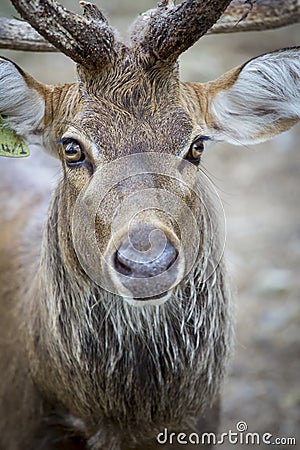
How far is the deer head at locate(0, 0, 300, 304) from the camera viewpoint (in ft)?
9.03

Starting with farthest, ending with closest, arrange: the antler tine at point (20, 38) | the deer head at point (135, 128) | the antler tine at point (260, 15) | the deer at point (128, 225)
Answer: the antler tine at point (260, 15), the antler tine at point (20, 38), the deer at point (128, 225), the deer head at point (135, 128)

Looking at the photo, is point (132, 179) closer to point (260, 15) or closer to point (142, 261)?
point (142, 261)

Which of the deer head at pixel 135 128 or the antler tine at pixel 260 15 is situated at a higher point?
the antler tine at pixel 260 15

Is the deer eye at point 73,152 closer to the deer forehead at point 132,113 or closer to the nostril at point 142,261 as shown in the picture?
the deer forehead at point 132,113

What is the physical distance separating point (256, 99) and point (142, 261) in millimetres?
1326

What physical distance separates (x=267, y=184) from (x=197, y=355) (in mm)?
4885

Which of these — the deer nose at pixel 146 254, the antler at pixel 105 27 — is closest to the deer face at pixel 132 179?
the deer nose at pixel 146 254

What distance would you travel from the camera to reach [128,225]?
8.86 ft

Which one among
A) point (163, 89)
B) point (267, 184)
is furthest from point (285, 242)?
point (163, 89)

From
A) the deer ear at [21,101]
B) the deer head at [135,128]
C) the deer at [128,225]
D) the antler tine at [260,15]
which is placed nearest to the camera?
the deer head at [135,128]

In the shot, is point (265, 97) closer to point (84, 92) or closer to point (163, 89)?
point (163, 89)

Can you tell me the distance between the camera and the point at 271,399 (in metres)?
5.33

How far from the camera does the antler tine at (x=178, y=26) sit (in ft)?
9.68

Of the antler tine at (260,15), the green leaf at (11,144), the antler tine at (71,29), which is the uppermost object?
the antler tine at (260,15)
